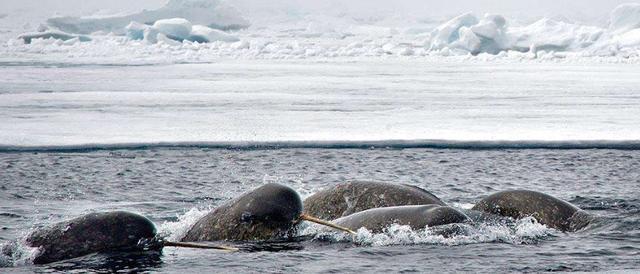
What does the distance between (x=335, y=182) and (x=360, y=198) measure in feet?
6.63

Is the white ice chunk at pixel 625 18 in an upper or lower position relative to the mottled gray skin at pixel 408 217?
upper

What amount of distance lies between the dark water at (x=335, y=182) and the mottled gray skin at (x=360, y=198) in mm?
656

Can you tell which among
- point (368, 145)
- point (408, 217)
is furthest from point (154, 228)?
point (368, 145)

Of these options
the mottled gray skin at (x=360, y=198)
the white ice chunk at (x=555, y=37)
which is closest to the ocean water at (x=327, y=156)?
the mottled gray skin at (x=360, y=198)

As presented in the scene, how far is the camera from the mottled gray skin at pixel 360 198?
24.4 feet

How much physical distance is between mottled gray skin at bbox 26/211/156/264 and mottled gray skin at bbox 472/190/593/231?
247 cm

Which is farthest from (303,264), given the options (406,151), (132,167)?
(406,151)

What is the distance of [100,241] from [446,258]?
81.9 inches

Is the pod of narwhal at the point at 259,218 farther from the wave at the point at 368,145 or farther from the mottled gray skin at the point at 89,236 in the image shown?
the wave at the point at 368,145

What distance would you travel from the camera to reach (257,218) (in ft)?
22.5

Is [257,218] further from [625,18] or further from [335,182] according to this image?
[625,18]

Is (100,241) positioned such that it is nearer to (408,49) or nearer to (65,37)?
(408,49)

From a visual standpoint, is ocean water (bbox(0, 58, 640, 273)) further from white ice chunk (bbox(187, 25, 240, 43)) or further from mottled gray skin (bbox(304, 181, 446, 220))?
white ice chunk (bbox(187, 25, 240, 43))

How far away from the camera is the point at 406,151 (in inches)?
450
